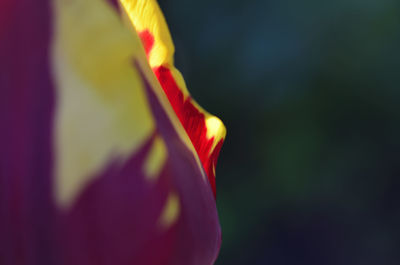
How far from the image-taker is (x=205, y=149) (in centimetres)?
40

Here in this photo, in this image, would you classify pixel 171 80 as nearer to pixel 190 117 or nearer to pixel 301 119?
pixel 190 117

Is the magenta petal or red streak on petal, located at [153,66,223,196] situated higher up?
the magenta petal

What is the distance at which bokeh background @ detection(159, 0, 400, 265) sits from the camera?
120cm

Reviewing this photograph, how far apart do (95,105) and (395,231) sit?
107 centimetres

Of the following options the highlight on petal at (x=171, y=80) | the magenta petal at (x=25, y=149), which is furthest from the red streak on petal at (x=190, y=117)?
the magenta petal at (x=25, y=149)

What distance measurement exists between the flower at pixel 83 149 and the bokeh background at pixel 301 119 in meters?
0.84

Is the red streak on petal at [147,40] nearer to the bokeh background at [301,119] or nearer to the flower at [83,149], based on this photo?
the flower at [83,149]

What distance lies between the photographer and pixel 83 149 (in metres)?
0.30

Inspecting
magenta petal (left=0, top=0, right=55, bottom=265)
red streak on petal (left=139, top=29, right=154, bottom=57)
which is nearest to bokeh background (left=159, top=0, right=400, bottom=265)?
red streak on petal (left=139, top=29, right=154, bottom=57)

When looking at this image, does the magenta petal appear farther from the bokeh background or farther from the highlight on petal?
the bokeh background

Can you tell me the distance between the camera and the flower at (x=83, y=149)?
0.96ft

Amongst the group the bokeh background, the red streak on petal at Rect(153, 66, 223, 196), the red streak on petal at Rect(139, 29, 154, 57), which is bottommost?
the bokeh background

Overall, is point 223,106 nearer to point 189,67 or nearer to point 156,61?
point 189,67

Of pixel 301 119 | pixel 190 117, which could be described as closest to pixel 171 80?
pixel 190 117
